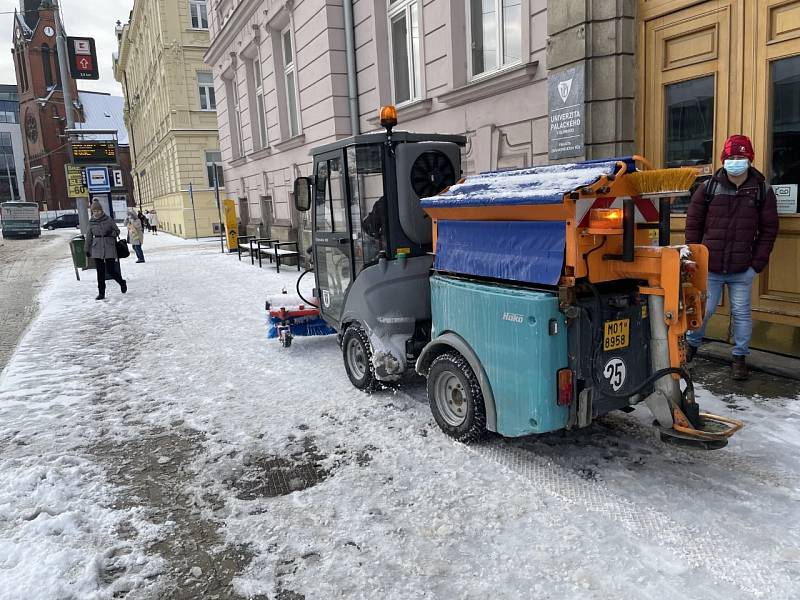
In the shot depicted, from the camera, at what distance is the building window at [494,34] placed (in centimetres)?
750

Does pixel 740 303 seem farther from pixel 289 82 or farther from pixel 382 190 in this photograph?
pixel 289 82

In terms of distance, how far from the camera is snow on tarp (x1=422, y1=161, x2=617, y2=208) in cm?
305

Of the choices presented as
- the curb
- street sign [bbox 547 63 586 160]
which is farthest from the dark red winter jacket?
street sign [bbox 547 63 586 160]

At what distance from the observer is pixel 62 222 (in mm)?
49906

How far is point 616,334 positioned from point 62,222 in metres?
55.5

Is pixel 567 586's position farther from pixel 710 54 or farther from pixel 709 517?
pixel 710 54

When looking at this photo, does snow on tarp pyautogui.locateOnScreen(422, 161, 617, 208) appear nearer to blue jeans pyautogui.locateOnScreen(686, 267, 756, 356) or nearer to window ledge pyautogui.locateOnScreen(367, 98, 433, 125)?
blue jeans pyautogui.locateOnScreen(686, 267, 756, 356)

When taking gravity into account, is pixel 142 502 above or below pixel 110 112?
below

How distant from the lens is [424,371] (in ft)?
13.9

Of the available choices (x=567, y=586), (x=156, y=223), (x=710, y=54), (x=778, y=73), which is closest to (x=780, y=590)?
(x=567, y=586)

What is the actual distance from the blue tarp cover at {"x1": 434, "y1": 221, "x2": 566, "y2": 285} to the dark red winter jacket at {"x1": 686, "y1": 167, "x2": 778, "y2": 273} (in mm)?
2214

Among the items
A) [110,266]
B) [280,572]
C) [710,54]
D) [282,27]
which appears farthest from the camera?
[282,27]

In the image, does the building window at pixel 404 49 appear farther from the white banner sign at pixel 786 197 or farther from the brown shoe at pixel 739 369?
the brown shoe at pixel 739 369

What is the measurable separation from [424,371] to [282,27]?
12.8 meters
